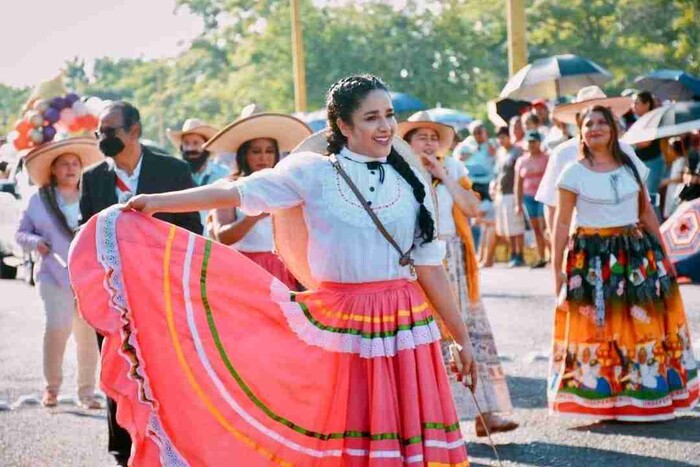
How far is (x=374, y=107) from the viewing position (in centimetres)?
537

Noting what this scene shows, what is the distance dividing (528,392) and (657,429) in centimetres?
141

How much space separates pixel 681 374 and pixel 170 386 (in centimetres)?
401

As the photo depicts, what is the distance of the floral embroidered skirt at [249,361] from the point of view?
5258mm

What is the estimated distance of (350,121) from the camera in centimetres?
543

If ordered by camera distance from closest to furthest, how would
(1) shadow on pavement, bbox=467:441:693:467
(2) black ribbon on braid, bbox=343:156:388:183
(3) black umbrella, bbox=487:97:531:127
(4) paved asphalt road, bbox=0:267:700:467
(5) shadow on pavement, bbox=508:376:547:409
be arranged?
(2) black ribbon on braid, bbox=343:156:388:183
(1) shadow on pavement, bbox=467:441:693:467
(4) paved asphalt road, bbox=0:267:700:467
(5) shadow on pavement, bbox=508:376:547:409
(3) black umbrella, bbox=487:97:531:127

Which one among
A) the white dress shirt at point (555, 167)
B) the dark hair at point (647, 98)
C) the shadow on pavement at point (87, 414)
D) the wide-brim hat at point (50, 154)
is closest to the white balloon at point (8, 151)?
the wide-brim hat at point (50, 154)

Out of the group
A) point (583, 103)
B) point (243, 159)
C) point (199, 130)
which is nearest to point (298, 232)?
point (243, 159)

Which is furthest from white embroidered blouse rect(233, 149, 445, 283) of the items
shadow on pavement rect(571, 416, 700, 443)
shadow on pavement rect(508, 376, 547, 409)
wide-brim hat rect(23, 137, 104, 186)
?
wide-brim hat rect(23, 137, 104, 186)

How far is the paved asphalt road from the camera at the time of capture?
7.44 meters

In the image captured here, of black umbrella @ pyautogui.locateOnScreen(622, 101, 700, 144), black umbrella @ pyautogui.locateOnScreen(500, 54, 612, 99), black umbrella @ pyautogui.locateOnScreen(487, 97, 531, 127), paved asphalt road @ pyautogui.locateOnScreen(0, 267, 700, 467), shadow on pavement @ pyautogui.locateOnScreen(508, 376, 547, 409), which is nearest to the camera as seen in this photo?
paved asphalt road @ pyautogui.locateOnScreen(0, 267, 700, 467)

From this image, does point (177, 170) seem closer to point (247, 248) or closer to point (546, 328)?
point (247, 248)

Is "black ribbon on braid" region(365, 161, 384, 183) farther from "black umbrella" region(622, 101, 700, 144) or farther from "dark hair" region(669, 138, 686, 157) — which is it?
→ "dark hair" region(669, 138, 686, 157)

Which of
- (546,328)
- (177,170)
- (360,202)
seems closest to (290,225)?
(360,202)

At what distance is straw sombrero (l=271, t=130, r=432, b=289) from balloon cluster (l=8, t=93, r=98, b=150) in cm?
658
